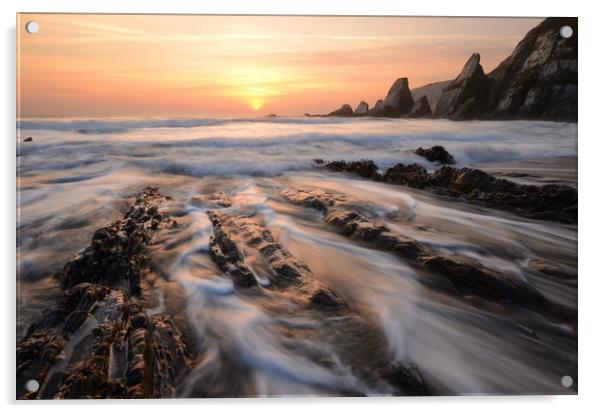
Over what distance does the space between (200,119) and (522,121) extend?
1743mm

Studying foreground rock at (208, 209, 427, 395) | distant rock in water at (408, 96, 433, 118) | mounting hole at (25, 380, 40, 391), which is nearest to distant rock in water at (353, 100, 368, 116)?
distant rock in water at (408, 96, 433, 118)

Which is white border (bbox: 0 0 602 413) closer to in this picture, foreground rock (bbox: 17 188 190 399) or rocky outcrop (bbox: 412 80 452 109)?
foreground rock (bbox: 17 188 190 399)

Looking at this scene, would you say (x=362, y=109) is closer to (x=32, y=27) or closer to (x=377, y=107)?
(x=377, y=107)

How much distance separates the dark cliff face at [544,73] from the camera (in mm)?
2467

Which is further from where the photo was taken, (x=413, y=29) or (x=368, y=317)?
(x=413, y=29)

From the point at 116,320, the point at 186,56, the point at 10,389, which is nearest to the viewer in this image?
the point at 116,320

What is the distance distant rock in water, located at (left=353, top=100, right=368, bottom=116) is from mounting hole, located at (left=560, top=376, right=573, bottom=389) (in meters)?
1.63

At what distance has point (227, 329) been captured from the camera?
2.16 metres

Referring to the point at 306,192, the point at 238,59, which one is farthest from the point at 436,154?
the point at 238,59

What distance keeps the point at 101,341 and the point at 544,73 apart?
2.54 meters

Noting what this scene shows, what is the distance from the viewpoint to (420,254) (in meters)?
2.35

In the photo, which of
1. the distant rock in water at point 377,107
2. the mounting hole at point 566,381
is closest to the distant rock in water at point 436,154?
the distant rock in water at point 377,107
